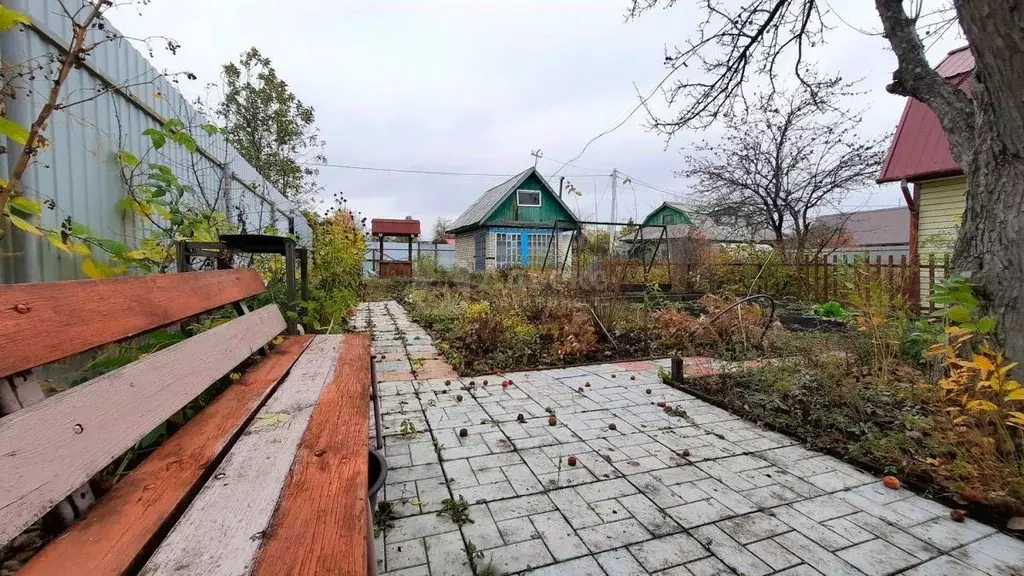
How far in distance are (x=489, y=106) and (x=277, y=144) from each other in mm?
7776

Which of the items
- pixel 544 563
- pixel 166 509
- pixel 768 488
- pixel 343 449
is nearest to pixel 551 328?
pixel 768 488

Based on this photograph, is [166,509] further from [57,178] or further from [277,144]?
[277,144]

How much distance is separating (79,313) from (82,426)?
26 centimetres

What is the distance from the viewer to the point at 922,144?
8.00m

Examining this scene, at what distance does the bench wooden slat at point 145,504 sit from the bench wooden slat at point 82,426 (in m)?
0.07

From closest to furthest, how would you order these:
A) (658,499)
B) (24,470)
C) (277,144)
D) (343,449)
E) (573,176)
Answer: (24,470), (343,449), (658,499), (277,144), (573,176)

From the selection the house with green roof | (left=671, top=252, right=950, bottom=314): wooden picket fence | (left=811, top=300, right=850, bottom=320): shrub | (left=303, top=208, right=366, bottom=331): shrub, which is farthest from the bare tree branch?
(left=303, top=208, right=366, bottom=331): shrub

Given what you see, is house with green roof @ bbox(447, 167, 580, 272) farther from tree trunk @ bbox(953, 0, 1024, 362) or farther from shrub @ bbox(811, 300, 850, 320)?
tree trunk @ bbox(953, 0, 1024, 362)

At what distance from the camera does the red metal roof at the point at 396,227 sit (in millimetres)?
16875

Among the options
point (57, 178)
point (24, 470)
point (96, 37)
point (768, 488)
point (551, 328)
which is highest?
point (96, 37)

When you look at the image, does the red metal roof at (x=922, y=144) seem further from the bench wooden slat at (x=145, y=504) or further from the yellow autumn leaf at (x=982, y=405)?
the bench wooden slat at (x=145, y=504)

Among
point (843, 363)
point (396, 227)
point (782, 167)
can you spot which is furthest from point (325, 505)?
point (396, 227)

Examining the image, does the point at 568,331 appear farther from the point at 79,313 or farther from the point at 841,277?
the point at 841,277

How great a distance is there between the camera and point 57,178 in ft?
6.57
